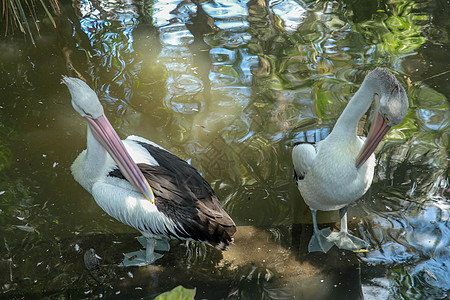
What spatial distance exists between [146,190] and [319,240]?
1.45 meters

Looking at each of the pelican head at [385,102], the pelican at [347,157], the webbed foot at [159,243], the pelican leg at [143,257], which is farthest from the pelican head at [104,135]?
the pelican head at [385,102]

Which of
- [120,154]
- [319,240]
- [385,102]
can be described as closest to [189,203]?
[120,154]

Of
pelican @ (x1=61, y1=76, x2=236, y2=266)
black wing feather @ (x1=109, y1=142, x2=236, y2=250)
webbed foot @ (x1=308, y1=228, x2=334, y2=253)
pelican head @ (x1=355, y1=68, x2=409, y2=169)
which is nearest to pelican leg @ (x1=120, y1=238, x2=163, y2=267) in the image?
pelican @ (x1=61, y1=76, x2=236, y2=266)

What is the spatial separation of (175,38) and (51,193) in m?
2.87

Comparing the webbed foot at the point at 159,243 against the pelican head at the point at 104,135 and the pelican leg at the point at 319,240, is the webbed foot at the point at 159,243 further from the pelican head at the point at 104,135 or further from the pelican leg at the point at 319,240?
the pelican leg at the point at 319,240

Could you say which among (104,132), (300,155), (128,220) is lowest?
(128,220)

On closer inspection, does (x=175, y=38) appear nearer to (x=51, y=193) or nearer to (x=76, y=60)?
(x=76, y=60)

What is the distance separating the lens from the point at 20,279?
3271 millimetres

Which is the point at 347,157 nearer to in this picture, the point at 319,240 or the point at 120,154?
the point at 319,240

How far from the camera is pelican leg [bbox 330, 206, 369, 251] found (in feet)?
11.4

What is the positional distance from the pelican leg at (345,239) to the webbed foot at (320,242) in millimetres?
43

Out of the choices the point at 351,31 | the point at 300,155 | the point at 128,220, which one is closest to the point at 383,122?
the point at 300,155

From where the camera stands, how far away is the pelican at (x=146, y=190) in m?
3.15

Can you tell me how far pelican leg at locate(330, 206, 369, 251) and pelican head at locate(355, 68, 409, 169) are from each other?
684mm
